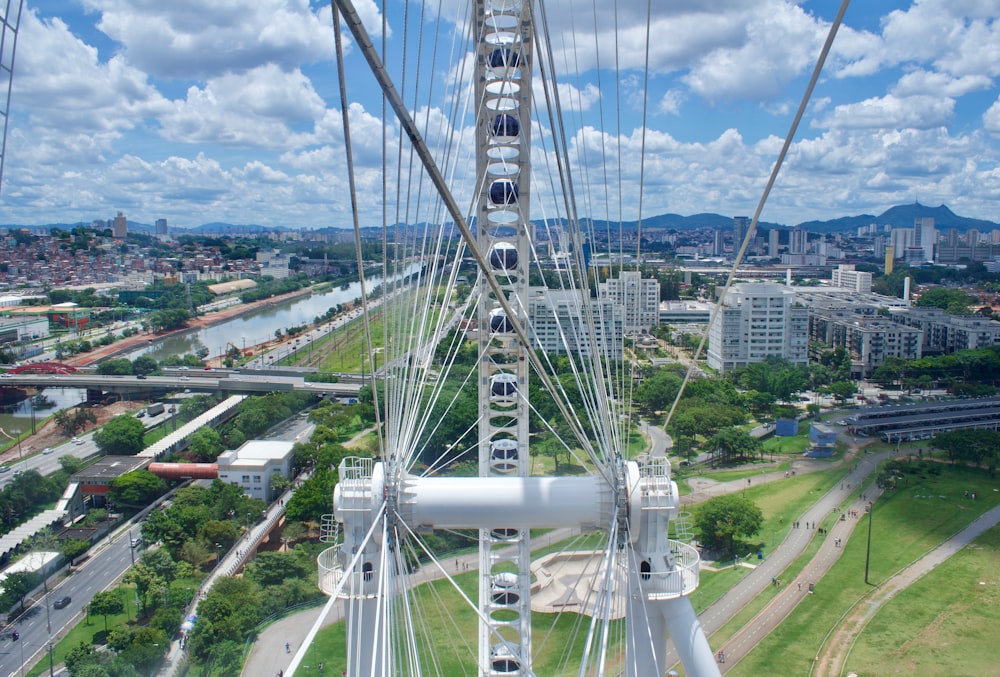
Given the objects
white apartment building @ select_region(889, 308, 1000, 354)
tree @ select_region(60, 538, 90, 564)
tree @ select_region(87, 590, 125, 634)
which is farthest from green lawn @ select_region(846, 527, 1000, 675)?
white apartment building @ select_region(889, 308, 1000, 354)

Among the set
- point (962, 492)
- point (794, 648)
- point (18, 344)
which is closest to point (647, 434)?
point (962, 492)

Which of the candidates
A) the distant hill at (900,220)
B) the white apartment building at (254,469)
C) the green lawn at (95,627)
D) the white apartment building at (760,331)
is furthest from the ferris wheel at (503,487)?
the distant hill at (900,220)

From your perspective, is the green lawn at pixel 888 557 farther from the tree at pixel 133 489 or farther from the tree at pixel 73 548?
the tree at pixel 133 489

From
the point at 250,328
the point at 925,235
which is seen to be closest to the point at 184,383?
the point at 250,328

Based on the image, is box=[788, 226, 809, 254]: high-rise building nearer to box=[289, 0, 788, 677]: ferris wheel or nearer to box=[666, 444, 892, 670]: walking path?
box=[666, 444, 892, 670]: walking path

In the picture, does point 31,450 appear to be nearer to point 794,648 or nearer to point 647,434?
point 647,434

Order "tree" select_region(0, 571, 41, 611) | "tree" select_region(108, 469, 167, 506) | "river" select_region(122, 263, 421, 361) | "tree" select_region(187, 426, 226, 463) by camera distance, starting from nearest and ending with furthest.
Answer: "tree" select_region(0, 571, 41, 611) < "tree" select_region(108, 469, 167, 506) < "tree" select_region(187, 426, 226, 463) < "river" select_region(122, 263, 421, 361)
